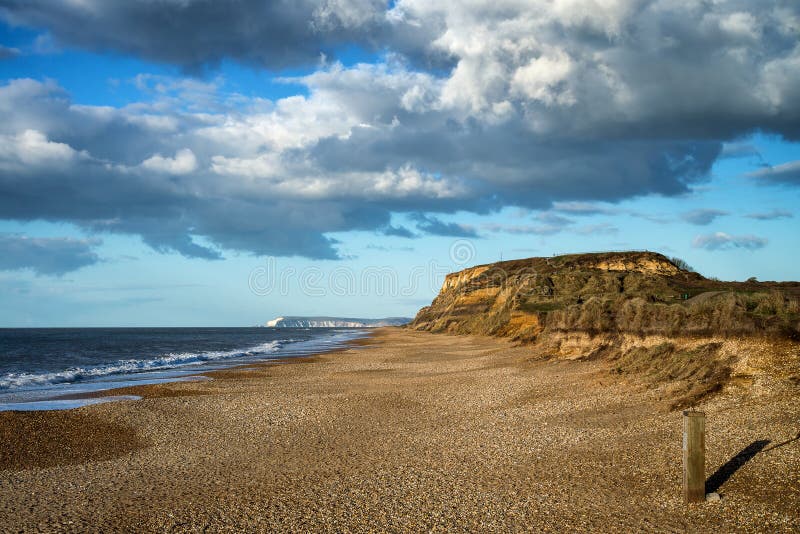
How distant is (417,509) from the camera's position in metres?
9.12

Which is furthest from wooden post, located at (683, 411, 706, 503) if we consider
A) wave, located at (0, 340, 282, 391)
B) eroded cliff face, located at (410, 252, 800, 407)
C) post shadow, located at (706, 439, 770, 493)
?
wave, located at (0, 340, 282, 391)

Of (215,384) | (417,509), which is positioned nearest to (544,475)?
(417,509)

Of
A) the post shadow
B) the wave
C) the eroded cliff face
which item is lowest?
the wave

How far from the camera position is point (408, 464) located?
462 inches

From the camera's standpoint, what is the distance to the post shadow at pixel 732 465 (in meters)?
9.27

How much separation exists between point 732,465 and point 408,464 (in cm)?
593

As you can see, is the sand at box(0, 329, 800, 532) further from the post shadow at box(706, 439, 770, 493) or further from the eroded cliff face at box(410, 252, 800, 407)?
the eroded cliff face at box(410, 252, 800, 407)

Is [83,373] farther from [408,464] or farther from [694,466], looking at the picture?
[694,466]

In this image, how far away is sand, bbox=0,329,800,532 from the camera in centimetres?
874

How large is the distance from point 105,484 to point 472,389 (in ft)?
44.2

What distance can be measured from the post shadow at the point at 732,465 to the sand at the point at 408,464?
4 centimetres

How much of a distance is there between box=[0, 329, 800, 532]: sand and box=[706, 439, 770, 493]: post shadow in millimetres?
40

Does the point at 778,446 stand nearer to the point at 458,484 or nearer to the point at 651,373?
the point at 458,484

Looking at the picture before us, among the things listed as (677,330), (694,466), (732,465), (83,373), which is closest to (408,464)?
(694,466)
